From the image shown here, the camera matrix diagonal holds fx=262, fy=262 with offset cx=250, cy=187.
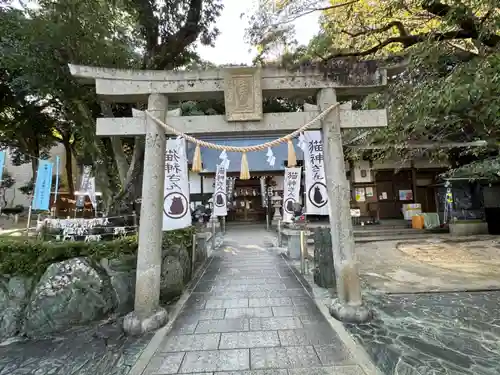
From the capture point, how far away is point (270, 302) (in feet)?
17.7

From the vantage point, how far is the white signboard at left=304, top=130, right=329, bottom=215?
6109 millimetres

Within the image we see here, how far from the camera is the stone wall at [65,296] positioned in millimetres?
4570

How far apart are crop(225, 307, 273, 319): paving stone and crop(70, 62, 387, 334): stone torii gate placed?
116 centimetres

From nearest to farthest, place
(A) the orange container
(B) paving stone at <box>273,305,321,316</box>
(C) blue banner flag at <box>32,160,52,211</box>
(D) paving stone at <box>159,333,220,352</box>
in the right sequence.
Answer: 1. (D) paving stone at <box>159,333,220,352</box>
2. (B) paving stone at <box>273,305,321,316</box>
3. (C) blue banner flag at <box>32,160,52,211</box>
4. (A) the orange container

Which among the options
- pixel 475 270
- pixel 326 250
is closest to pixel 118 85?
pixel 326 250

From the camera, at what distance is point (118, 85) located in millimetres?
4625

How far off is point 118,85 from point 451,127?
11.2 m

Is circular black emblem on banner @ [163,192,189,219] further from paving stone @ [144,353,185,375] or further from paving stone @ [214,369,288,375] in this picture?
paving stone @ [214,369,288,375]

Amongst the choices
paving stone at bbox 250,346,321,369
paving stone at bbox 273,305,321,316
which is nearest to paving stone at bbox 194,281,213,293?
paving stone at bbox 273,305,321,316

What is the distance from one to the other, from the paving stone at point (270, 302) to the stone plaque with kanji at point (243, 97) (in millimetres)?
3637

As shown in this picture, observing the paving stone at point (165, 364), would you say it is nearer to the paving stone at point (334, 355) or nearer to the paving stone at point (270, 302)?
the paving stone at point (334, 355)

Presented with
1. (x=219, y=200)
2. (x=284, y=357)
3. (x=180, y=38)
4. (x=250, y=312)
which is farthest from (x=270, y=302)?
(x=180, y=38)

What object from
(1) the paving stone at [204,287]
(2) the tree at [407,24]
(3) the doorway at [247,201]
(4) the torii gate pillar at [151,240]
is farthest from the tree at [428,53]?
(3) the doorway at [247,201]

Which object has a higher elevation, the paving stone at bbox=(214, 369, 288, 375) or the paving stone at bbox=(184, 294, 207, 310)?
the paving stone at bbox=(184, 294, 207, 310)
